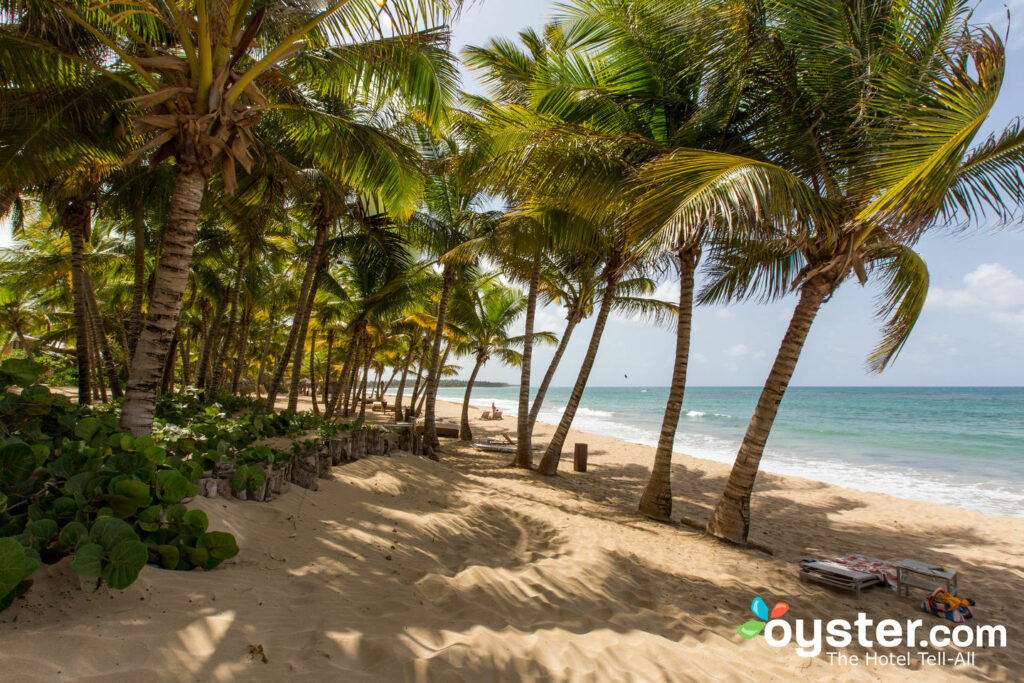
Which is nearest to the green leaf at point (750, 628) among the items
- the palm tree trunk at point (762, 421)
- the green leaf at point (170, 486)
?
the palm tree trunk at point (762, 421)

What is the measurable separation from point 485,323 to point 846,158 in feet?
43.8

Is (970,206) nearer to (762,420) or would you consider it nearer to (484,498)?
(762,420)

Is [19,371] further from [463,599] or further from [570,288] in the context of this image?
[570,288]

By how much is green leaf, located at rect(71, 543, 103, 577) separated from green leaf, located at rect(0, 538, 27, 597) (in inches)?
8.6

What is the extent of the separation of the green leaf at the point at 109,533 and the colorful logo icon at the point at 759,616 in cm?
413

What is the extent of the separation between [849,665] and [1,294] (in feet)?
81.1

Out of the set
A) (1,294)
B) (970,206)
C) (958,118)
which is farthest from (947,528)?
(1,294)

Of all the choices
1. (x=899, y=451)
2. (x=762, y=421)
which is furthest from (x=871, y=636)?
(x=899, y=451)

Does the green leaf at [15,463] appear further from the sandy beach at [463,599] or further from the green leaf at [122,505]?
the sandy beach at [463,599]

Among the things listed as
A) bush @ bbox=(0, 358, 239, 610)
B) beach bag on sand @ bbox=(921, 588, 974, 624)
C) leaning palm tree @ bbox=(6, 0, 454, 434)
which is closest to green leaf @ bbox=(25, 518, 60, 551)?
bush @ bbox=(0, 358, 239, 610)

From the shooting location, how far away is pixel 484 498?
7.18 meters

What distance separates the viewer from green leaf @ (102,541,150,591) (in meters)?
2.30

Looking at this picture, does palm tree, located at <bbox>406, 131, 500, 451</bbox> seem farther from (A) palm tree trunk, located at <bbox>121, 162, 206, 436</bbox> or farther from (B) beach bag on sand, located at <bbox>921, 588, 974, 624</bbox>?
(B) beach bag on sand, located at <bbox>921, 588, 974, 624</bbox>

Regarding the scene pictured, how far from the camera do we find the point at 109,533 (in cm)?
241
